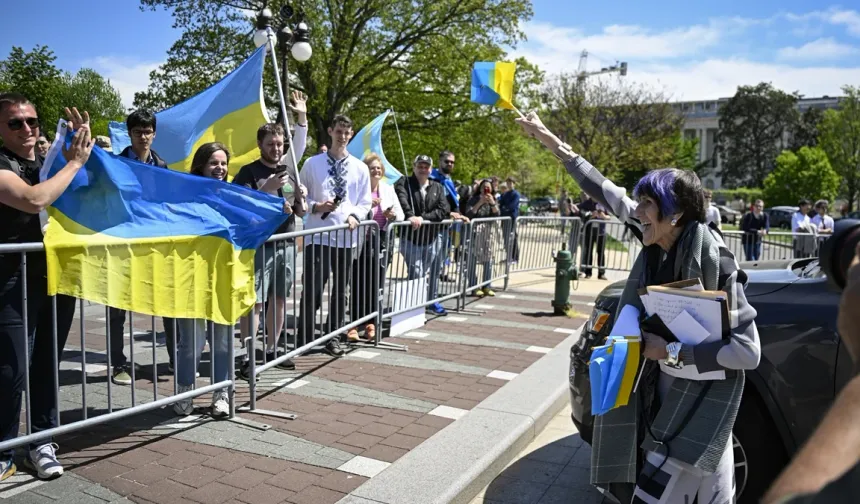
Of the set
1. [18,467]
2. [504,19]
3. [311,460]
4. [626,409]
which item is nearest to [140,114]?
[18,467]

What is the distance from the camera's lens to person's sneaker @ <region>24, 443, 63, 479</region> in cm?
374

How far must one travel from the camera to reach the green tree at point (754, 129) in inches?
3115

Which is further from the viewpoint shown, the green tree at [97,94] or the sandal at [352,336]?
the green tree at [97,94]

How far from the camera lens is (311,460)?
13.6 feet

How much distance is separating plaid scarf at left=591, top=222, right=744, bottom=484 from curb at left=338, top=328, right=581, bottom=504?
1.14 metres

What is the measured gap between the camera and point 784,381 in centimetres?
332

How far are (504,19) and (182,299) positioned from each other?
2300 centimetres

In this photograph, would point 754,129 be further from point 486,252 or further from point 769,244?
point 486,252

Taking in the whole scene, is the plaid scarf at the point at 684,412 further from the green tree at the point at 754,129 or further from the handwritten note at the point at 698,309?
the green tree at the point at 754,129

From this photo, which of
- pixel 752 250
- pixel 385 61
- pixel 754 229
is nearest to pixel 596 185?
pixel 752 250

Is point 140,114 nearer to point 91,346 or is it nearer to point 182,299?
point 182,299

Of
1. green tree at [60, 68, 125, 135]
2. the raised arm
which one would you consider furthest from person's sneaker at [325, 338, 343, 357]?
green tree at [60, 68, 125, 135]

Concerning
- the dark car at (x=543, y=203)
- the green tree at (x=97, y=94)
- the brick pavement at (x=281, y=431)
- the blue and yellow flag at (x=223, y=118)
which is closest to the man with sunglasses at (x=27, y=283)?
the brick pavement at (x=281, y=431)

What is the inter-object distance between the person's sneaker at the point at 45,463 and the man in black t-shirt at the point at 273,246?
180 centimetres
